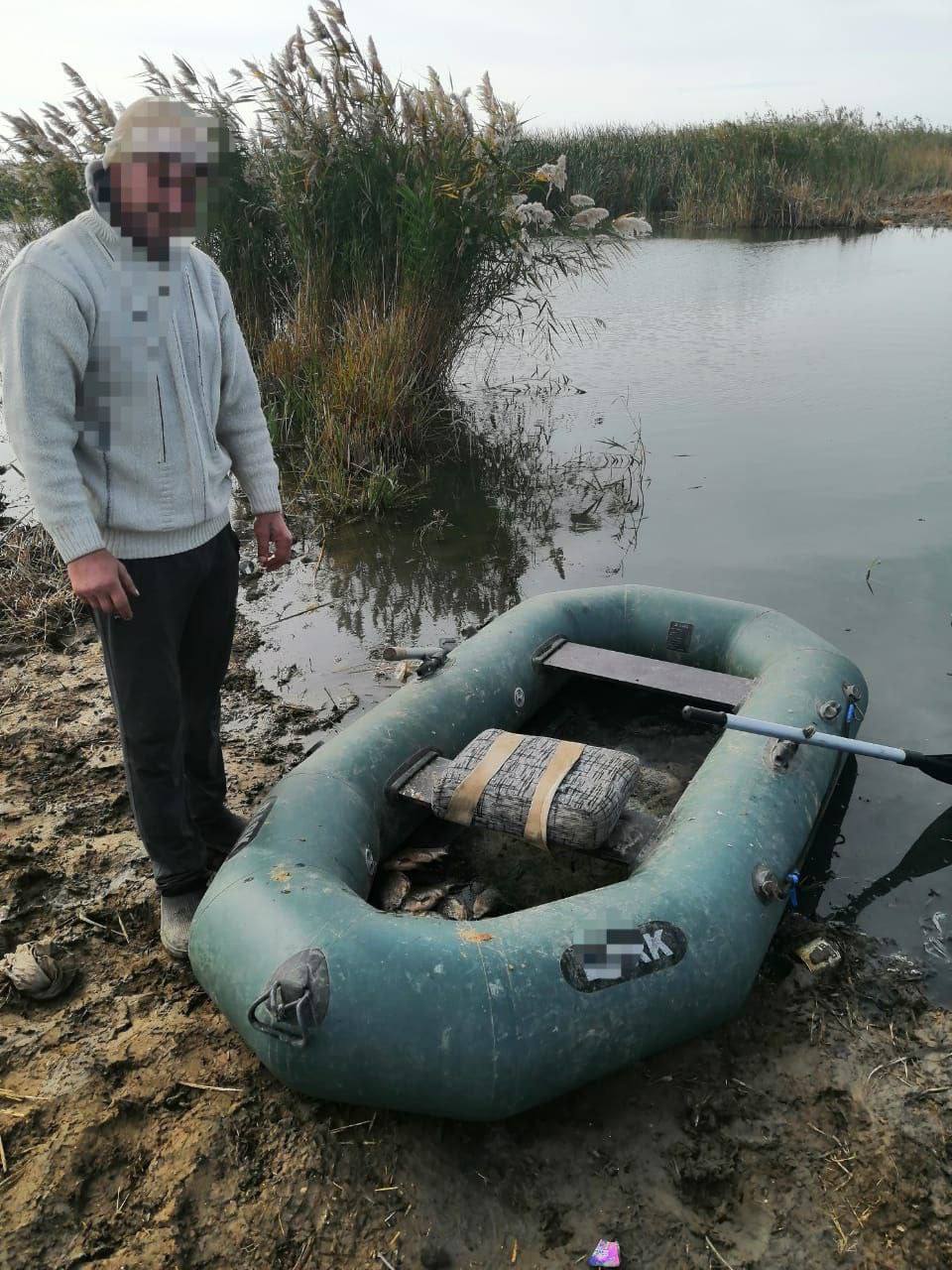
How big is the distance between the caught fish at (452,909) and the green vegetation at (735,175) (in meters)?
14.3

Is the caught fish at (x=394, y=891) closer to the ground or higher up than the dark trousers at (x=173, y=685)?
closer to the ground

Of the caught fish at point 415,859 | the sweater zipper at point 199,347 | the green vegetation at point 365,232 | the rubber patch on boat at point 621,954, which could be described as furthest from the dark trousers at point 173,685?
the green vegetation at point 365,232

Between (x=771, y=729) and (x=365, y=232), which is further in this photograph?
(x=365, y=232)

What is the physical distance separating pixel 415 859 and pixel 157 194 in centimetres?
171

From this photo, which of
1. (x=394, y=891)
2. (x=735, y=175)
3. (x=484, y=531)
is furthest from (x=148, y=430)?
A: (x=735, y=175)

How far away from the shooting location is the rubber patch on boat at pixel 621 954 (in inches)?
75.4

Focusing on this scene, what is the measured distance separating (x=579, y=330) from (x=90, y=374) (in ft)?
25.9

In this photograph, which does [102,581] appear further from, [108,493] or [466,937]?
[466,937]

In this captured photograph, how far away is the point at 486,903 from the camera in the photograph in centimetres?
247

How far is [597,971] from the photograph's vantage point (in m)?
1.93

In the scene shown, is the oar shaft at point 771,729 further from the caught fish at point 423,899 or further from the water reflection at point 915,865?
the caught fish at point 423,899

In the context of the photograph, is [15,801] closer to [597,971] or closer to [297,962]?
[297,962]


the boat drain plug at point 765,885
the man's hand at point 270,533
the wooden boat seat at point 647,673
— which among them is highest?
the man's hand at point 270,533

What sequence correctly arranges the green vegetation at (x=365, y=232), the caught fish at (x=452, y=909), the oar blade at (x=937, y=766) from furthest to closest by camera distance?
the green vegetation at (x=365, y=232) → the oar blade at (x=937, y=766) → the caught fish at (x=452, y=909)
